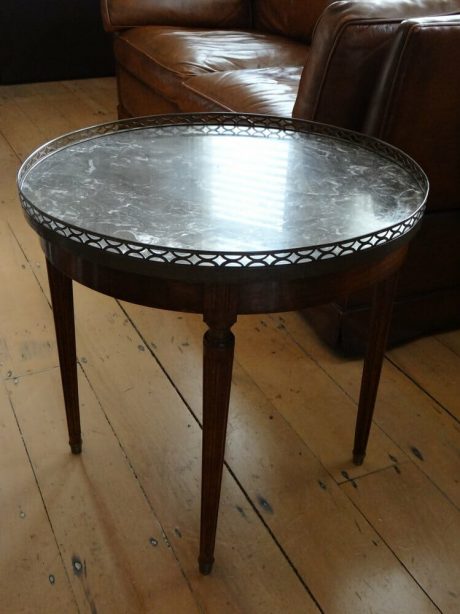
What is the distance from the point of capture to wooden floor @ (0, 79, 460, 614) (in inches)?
43.6

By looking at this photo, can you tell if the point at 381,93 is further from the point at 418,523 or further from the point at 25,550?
the point at 25,550

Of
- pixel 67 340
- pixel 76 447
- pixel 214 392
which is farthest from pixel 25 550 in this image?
pixel 214 392

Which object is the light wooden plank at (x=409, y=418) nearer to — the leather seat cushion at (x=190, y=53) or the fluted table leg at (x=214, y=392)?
the fluted table leg at (x=214, y=392)

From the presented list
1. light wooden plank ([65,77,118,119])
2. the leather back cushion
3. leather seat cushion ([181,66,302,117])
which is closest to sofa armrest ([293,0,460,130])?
leather seat cushion ([181,66,302,117])

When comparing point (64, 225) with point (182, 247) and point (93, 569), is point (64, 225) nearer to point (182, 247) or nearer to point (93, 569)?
point (182, 247)

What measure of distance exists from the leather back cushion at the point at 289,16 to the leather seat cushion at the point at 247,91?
40 cm

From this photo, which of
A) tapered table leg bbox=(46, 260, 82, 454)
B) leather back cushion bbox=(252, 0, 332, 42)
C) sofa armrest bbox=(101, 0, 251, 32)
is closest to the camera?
tapered table leg bbox=(46, 260, 82, 454)

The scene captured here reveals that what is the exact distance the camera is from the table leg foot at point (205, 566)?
3.66 ft

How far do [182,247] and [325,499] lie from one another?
0.60 metres

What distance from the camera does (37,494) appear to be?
1265 mm

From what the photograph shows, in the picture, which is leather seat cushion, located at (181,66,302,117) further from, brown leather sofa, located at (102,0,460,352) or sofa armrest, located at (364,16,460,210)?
sofa armrest, located at (364,16,460,210)

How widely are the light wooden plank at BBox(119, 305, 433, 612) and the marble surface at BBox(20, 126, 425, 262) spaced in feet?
1.75

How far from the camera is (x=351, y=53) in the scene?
137cm

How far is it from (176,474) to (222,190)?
0.54 metres
